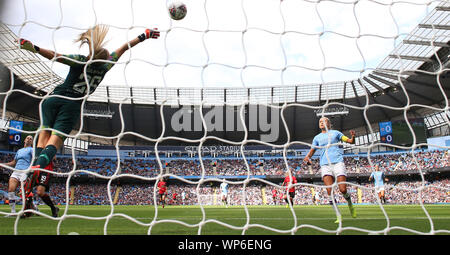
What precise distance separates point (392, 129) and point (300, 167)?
936cm

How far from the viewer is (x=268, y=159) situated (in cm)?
3419

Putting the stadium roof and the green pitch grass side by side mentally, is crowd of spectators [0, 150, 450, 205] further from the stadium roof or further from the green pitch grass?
the green pitch grass

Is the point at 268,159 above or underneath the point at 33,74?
underneath

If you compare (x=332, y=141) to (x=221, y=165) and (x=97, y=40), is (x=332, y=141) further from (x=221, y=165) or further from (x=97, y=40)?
(x=221, y=165)

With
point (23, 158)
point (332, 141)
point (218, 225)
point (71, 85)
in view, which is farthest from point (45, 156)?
point (332, 141)

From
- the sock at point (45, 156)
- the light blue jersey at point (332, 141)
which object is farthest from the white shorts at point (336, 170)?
the sock at point (45, 156)

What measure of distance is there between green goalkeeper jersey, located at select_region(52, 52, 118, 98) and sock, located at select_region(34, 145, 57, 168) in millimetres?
607

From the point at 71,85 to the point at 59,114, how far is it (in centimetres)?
35

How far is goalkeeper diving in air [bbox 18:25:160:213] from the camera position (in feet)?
10.9

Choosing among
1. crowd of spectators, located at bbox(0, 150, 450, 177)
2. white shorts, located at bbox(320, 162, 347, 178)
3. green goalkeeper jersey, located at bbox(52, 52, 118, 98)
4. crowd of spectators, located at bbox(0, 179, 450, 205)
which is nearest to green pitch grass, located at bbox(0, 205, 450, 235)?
white shorts, located at bbox(320, 162, 347, 178)

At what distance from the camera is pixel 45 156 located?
10.8 feet
